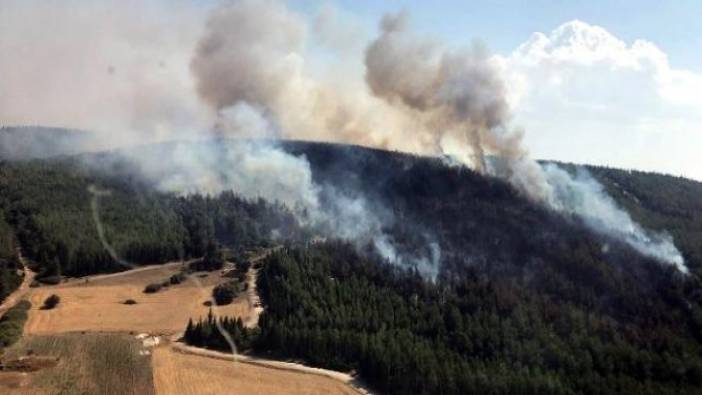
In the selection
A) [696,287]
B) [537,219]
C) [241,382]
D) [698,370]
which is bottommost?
[241,382]

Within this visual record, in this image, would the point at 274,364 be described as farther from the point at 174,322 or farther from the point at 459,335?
the point at 174,322

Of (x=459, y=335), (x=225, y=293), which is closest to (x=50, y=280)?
(x=225, y=293)

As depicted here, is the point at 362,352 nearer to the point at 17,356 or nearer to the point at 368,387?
the point at 368,387

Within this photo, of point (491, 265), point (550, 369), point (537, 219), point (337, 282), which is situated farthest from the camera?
point (537, 219)

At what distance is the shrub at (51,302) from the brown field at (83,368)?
22.1 m

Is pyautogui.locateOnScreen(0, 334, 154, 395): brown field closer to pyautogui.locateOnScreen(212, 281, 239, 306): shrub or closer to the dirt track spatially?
the dirt track

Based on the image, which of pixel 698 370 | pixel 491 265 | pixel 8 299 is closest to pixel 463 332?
pixel 698 370

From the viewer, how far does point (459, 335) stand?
114 meters

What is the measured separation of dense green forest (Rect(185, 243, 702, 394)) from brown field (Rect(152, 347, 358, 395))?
22.6 feet

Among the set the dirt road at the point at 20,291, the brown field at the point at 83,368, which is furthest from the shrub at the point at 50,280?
the brown field at the point at 83,368

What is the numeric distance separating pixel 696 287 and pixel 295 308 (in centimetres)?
8300

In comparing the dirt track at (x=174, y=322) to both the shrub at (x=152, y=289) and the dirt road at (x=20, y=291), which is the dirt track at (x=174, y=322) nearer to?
the dirt road at (x=20, y=291)

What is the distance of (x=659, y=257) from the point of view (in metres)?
167

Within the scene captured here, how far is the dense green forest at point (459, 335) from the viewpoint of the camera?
96625mm
